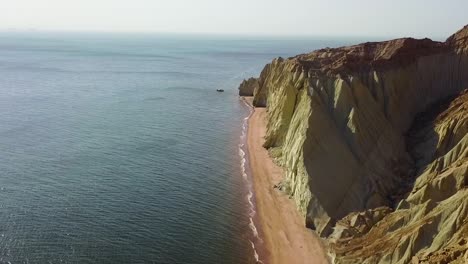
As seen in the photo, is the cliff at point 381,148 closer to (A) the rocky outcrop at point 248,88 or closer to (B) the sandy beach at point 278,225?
(B) the sandy beach at point 278,225

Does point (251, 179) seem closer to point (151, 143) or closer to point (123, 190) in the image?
point (123, 190)

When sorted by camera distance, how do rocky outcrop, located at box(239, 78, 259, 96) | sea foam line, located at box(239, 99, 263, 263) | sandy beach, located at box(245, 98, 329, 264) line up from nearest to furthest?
1. sandy beach, located at box(245, 98, 329, 264)
2. sea foam line, located at box(239, 99, 263, 263)
3. rocky outcrop, located at box(239, 78, 259, 96)

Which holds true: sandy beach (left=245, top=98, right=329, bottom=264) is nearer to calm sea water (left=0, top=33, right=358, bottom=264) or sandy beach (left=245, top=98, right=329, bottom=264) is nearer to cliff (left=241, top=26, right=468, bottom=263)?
cliff (left=241, top=26, right=468, bottom=263)

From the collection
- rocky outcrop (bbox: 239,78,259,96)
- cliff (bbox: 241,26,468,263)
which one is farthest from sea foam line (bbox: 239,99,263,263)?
rocky outcrop (bbox: 239,78,259,96)

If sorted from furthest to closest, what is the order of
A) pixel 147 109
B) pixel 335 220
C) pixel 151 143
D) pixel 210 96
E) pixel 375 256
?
pixel 210 96, pixel 147 109, pixel 151 143, pixel 335 220, pixel 375 256

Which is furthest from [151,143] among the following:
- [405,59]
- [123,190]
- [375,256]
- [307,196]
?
[375,256]

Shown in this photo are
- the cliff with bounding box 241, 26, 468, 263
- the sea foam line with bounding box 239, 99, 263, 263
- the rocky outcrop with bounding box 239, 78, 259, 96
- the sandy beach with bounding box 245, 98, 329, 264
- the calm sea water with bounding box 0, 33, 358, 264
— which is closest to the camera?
the cliff with bounding box 241, 26, 468, 263
